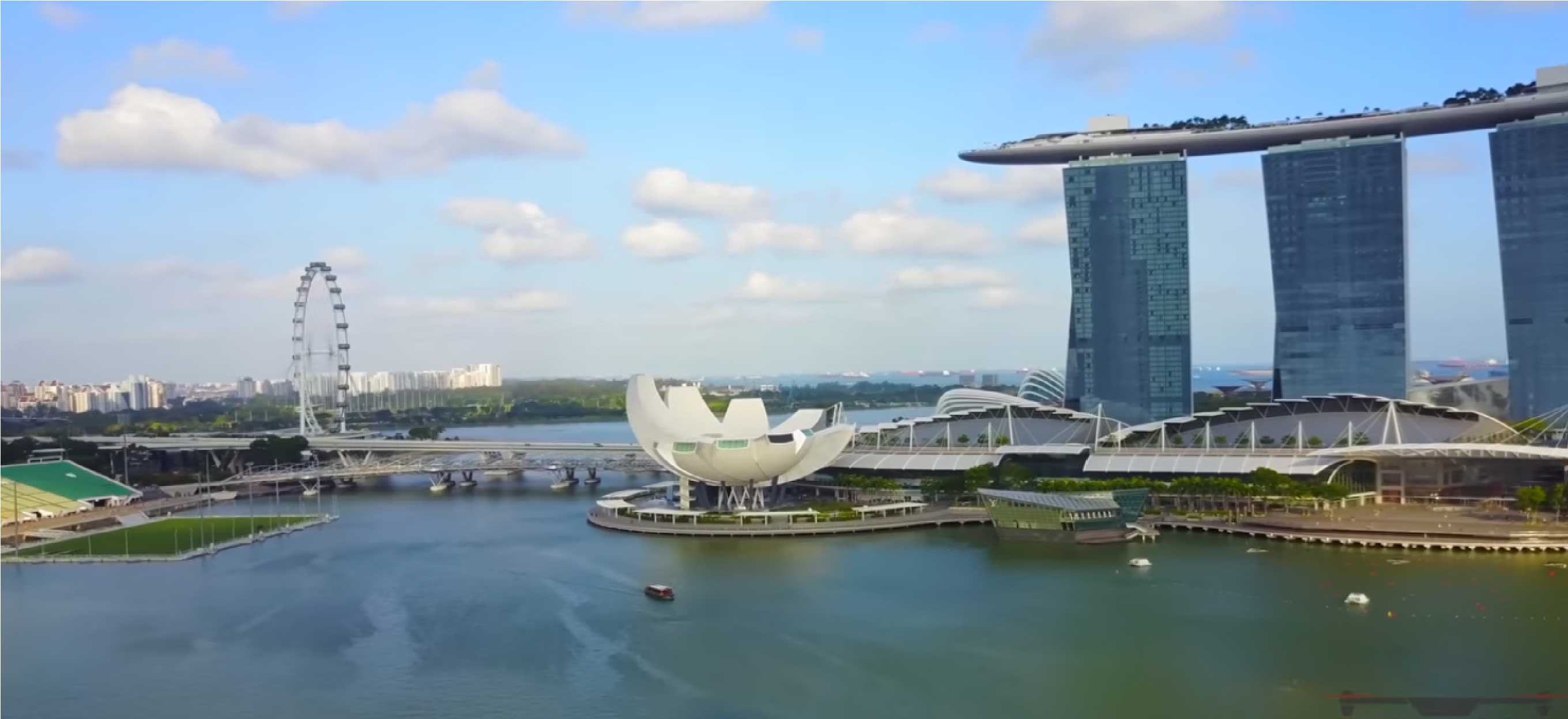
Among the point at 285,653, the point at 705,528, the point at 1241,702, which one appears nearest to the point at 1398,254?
the point at 705,528

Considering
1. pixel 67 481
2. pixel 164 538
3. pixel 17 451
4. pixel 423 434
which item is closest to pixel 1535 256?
pixel 164 538

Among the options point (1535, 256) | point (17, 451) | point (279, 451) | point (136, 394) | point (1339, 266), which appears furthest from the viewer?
point (136, 394)

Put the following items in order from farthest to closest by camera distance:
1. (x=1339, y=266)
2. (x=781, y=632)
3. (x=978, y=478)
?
(x=1339, y=266)
(x=978, y=478)
(x=781, y=632)

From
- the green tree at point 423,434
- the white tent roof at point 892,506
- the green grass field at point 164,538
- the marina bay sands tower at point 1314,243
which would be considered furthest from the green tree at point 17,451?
the marina bay sands tower at point 1314,243

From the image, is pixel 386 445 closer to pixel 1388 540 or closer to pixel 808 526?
pixel 808 526

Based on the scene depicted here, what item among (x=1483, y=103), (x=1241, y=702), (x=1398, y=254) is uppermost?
(x=1483, y=103)

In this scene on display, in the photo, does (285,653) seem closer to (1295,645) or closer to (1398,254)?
(1295,645)
